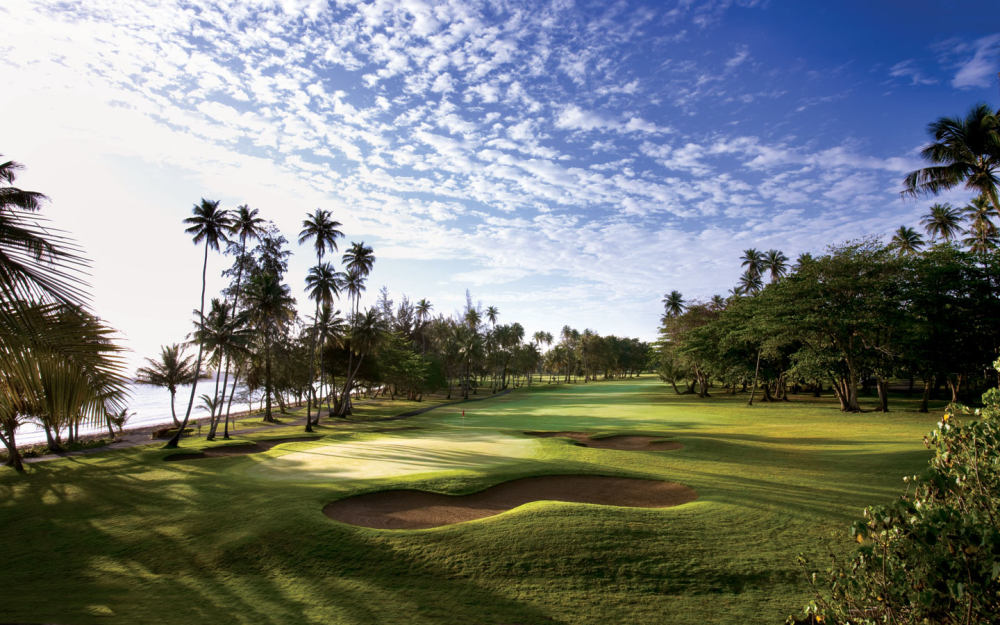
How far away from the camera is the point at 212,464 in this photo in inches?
778

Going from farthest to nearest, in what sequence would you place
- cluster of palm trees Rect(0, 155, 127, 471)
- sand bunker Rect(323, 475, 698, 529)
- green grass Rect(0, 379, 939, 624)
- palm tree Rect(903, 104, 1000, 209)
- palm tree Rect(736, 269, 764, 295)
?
1. palm tree Rect(736, 269, 764, 295)
2. palm tree Rect(903, 104, 1000, 209)
3. sand bunker Rect(323, 475, 698, 529)
4. green grass Rect(0, 379, 939, 624)
5. cluster of palm trees Rect(0, 155, 127, 471)

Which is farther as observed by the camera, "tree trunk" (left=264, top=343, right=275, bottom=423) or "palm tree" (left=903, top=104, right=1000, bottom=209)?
"tree trunk" (left=264, top=343, right=275, bottom=423)

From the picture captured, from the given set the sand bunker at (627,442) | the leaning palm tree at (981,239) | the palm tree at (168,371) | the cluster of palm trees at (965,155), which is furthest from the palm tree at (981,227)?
the palm tree at (168,371)

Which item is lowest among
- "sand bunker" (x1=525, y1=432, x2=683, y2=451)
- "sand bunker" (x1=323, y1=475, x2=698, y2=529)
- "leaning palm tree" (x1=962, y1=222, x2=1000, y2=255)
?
"sand bunker" (x1=525, y1=432, x2=683, y2=451)

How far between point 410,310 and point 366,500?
3341 inches

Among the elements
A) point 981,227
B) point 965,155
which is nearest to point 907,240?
point 981,227

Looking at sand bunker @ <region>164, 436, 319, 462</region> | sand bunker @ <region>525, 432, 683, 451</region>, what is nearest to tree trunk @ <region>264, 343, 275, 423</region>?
sand bunker @ <region>164, 436, 319, 462</region>

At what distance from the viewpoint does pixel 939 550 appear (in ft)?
9.12

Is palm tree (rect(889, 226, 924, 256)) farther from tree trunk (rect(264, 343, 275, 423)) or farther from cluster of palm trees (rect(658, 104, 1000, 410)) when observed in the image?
tree trunk (rect(264, 343, 275, 423))

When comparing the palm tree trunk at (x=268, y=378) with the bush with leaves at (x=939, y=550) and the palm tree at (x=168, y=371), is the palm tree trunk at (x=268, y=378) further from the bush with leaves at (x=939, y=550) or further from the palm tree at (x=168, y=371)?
the bush with leaves at (x=939, y=550)

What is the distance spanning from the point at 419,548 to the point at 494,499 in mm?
4306

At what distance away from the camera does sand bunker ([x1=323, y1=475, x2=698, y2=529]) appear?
1128 cm

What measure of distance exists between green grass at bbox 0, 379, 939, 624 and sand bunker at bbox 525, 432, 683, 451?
551 cm

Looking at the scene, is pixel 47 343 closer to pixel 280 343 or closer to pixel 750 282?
pixel 280 343
